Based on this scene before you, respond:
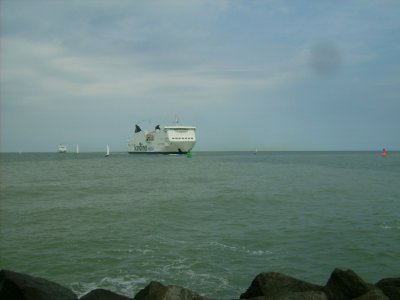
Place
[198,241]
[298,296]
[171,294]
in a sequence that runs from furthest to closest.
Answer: [198,241]
[298,296]
[171,294]

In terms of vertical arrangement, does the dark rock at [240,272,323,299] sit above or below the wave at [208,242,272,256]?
above

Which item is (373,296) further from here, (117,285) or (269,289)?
(117,285)

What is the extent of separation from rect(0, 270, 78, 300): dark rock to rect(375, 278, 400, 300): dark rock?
4293 millimetres

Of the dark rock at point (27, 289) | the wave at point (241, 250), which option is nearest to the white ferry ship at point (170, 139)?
the wave at point (241, 250)

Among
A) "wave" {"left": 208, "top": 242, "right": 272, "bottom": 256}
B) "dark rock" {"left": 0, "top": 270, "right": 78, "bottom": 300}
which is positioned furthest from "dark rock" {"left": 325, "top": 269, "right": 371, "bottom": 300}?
"wave" {"left": 208, "top": 242, "right": 272, "bottom": 256}

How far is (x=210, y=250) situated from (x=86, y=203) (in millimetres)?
11826

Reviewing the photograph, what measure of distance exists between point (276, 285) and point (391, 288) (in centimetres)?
160

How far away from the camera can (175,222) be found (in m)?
15.3

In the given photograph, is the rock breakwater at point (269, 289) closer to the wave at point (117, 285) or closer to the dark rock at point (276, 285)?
the dark rock at point (276, 285)

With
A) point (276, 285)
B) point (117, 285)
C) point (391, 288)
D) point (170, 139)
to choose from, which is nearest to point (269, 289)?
point (276, 285)

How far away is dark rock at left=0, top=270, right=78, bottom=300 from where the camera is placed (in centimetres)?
567

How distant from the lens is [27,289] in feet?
18.7

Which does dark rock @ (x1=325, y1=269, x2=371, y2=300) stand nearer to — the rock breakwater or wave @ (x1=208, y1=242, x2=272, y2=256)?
the rock breakwater

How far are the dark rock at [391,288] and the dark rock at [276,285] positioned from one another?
95cm
